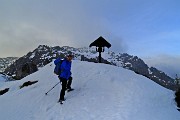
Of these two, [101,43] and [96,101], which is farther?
[101,43]

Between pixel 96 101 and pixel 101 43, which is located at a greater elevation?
pixel 101 43

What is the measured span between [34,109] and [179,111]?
990 centimetres

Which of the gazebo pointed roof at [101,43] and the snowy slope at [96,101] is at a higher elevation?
the gazebo pointed roof at [101,43]

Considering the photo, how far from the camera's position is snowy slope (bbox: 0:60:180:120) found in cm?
1701

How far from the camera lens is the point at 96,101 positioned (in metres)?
18.8

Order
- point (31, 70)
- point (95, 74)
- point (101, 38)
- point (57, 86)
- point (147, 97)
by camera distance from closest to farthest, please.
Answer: point (147, 97)
point (57, 86)
point (95, 74)
point (101, 38)
point (31, 70)

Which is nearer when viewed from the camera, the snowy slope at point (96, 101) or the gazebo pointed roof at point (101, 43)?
the snowy slope at point (96, 101)

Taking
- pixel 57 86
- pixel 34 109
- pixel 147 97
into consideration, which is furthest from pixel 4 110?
pixel 147 97

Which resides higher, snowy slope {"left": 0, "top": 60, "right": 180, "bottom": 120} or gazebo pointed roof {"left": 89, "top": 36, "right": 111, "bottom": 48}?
gazebo pointed roof {"left": 89, "top": 36, "right": 111, "bottom": 48}

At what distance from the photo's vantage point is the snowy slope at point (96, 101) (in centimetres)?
1701

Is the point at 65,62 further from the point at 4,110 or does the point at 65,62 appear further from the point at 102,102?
the point at 4,110

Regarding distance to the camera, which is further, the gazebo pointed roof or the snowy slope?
the gazebo pointed roof

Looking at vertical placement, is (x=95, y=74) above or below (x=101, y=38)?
below

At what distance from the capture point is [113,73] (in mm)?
25500
